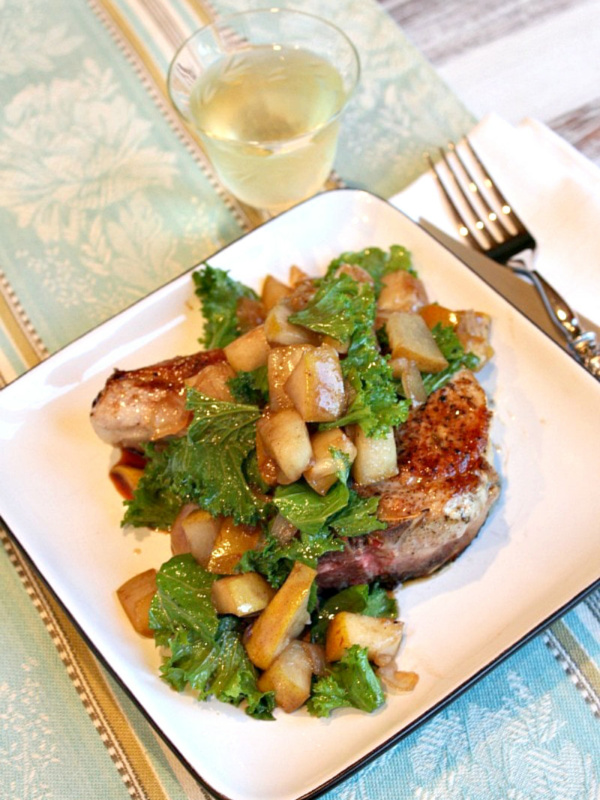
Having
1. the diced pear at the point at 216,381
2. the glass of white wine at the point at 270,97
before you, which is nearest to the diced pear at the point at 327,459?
the diced pear at the point at 216,381

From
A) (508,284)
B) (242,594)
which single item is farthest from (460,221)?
(242,594)

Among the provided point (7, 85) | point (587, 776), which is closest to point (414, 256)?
point (587, 776)

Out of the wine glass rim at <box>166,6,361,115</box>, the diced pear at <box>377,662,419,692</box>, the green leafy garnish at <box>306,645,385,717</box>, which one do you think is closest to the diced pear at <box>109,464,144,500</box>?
the green leafy garnish at <box>306,645,385,717</box>

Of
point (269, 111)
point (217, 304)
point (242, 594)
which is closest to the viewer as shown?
point (242, 594)

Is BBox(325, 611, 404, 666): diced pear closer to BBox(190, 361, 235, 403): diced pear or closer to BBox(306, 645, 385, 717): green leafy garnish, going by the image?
BBox(306, 645, 385, 717): green leafy garnish

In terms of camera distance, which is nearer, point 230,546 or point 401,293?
point 230,546

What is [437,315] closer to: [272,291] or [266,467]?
[272,291]

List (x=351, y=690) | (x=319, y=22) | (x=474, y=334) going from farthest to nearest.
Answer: (x=319, y=22) < (x=474, y=334) < (x=351, y=690)
